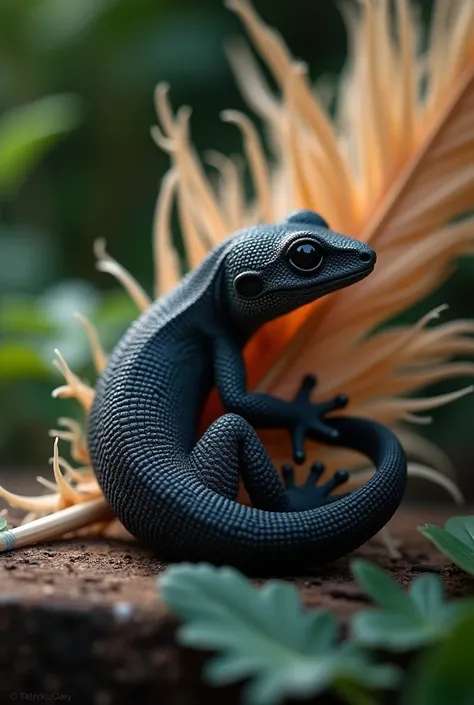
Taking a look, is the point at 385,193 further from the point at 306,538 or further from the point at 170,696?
the point at 170,696

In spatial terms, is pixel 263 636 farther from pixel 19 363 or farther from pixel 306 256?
pixel 19 363

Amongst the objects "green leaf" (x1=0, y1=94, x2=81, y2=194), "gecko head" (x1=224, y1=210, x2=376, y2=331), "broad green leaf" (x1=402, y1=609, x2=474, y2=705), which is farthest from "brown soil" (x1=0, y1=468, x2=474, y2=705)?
"green leaf" (x1=0, y1=94, x2=81, y2=194)

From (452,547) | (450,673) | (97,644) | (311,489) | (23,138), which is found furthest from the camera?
(23,138)

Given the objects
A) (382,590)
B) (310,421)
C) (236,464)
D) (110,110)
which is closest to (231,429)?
(236,464)

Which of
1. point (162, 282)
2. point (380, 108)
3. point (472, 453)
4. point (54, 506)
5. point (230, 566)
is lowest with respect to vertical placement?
point (472, 453)

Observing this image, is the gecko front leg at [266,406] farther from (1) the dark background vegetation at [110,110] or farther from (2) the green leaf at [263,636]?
(1) the dark background vegetation at [110,110]

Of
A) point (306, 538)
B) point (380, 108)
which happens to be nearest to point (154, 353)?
point (306, 538)

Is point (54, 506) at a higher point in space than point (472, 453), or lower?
higher

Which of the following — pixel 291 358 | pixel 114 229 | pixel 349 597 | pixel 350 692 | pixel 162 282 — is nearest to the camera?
pixel 350 692
